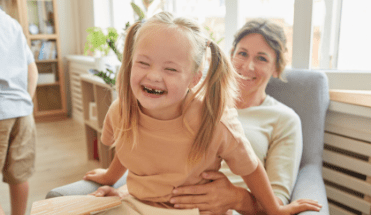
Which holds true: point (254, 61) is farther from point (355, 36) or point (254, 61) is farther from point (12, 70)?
point (12, 70)

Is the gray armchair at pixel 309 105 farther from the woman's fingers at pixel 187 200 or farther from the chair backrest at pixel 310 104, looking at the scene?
the woman's fingers at pixel 187 200

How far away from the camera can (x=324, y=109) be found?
4.65ft

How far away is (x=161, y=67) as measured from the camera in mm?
789

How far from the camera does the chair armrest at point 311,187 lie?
1.01 meters

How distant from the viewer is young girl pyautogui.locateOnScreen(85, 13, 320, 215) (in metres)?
0.80

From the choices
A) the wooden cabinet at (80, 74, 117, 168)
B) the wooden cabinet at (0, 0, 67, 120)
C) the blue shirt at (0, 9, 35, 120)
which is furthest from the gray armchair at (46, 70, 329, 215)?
the wooden cabinet at (0, 0, 67, 120)

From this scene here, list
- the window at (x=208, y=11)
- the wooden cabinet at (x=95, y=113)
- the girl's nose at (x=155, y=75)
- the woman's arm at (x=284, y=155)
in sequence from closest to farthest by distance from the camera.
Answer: the girl's nose at (x=155, y=75) → the woman's arm at (x=284, y=155) → the wooden cabinet at (x=95, y=113) → the window at (x=208, y=11)

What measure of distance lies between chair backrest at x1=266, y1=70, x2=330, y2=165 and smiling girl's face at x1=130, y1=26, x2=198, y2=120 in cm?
81

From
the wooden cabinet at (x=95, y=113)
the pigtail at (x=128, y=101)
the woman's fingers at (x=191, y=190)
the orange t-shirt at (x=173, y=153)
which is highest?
the pigtail at (x=128, y=101)

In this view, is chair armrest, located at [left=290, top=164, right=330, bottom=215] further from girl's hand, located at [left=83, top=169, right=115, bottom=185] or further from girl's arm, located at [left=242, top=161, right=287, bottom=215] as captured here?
girl's hand, located at [left=83, top=169, right=115, bottom=185]

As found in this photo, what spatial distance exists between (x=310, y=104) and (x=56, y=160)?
2597 millimetres

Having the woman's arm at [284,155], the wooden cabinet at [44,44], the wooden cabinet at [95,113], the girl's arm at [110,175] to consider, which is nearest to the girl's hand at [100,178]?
the girl's arm at [110,175]

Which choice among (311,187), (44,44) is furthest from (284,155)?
(44,44)

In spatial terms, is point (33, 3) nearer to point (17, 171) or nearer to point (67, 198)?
point (17, 171)
